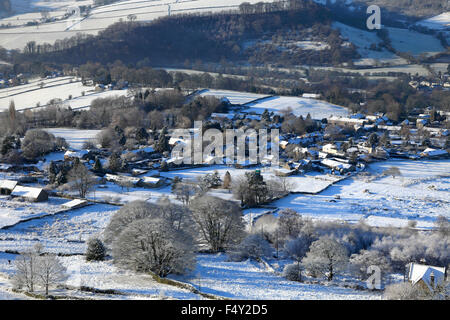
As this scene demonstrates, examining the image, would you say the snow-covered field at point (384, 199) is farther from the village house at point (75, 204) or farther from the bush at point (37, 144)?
the bush at point (37, 144)

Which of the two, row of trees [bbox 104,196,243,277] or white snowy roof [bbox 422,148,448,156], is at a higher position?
row of trees [bbox 104,196,243,277]

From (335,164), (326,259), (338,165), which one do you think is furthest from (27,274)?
(335,164)

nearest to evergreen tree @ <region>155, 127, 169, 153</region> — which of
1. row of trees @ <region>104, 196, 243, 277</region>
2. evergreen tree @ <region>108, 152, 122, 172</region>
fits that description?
evergreen tree @ <region>108, 152, 122, 172</region>

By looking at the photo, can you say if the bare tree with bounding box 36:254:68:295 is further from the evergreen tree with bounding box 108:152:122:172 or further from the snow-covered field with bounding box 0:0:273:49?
the snow-covered field with bounding box 0:0:273:49

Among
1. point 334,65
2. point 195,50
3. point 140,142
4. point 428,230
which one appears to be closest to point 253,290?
point 428,230
